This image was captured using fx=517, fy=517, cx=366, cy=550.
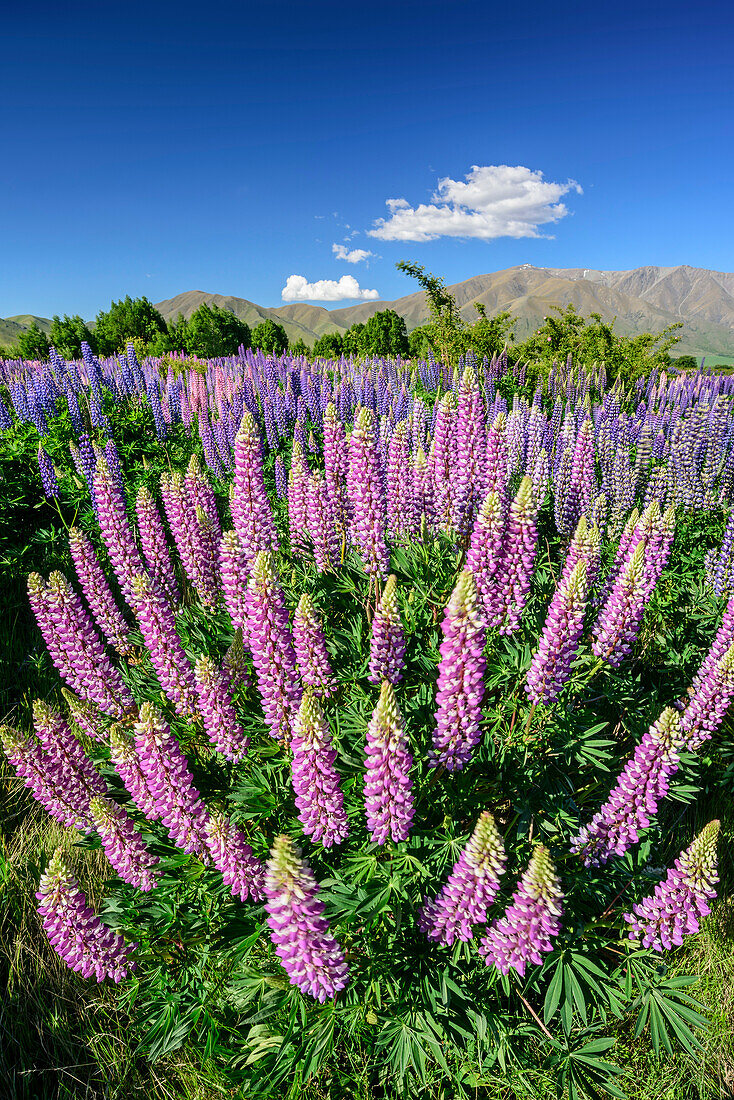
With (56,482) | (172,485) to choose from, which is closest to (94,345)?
(56,482)

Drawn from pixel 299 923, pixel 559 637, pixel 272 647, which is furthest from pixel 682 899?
A: pixel 272 647

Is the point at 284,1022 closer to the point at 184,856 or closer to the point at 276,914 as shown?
the point at 184,856

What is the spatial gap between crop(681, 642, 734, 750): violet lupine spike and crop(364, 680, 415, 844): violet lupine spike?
6.52ft

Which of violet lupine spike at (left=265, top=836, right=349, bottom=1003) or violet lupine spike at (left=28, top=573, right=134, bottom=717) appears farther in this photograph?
violet lupine spike at (left=28, top=573, right=134, bottom=717)

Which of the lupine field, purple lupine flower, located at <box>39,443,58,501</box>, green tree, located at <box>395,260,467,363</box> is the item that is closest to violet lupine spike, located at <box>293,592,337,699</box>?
the lupine field

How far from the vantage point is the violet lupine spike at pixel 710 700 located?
3.28 metres

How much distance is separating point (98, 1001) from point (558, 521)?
6211 millimetres

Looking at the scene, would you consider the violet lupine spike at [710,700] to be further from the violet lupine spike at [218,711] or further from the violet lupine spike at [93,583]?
the violet lupine spike at [93,583]

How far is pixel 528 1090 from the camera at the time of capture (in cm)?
292

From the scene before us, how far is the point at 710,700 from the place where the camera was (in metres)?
3.38

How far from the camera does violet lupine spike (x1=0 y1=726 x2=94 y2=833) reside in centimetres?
316

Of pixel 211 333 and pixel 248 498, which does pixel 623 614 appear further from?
pixel 211 333

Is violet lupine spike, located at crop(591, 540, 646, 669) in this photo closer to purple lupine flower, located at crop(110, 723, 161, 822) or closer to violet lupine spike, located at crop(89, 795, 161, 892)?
purple lupine flower, located at crop(110, 723, 161, 822)

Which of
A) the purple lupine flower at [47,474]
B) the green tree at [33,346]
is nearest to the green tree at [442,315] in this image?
the purple lupine flower at [47,474]
